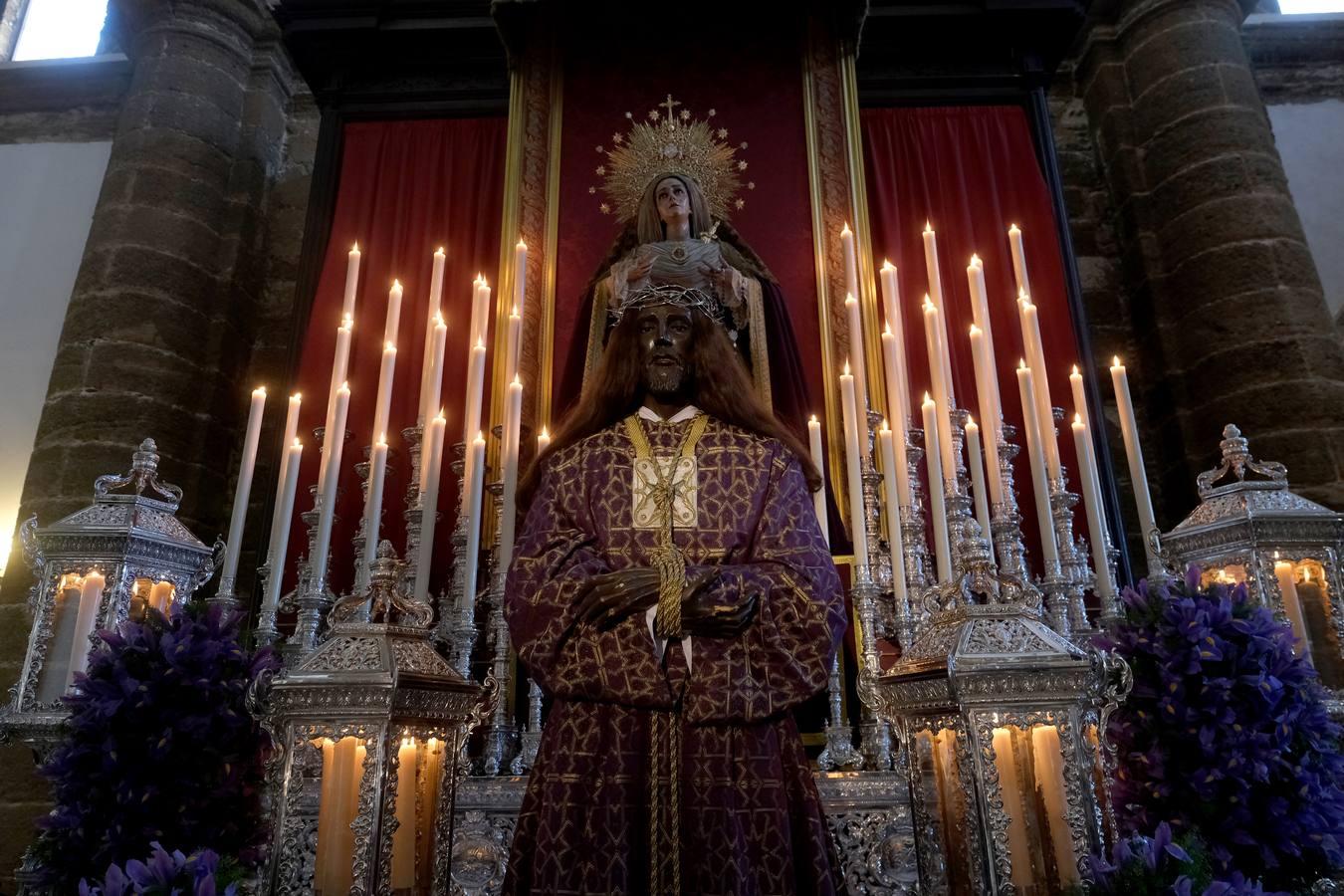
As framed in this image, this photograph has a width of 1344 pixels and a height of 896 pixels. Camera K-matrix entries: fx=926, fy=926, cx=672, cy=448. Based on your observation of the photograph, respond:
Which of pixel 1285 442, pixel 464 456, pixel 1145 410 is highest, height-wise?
pixel 1145 410

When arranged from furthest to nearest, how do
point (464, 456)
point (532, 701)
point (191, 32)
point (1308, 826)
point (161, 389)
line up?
point (191, 32) → point (161, 389) → point (464, 456) → point (532, 701) → point (1308, 826)

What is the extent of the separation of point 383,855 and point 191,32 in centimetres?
528

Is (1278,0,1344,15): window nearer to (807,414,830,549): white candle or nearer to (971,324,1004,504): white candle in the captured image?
(971,324,1004,504): white candle

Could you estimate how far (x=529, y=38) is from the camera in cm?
471

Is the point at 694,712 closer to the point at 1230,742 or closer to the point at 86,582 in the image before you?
the point at 1230,742

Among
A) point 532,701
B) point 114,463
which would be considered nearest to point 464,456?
point 532,701

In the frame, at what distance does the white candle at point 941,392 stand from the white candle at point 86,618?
245cm

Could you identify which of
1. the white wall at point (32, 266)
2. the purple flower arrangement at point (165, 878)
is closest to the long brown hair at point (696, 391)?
the purple flower arrangement at point (165, 878)

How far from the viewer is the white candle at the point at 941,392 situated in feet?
8.61

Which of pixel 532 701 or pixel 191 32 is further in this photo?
pixel 191 32

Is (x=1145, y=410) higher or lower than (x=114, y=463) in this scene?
higher

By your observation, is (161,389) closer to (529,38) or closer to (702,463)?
(529,38)

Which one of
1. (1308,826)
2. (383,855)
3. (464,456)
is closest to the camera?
(383,855)

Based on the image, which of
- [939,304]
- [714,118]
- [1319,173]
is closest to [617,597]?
[939,304]
